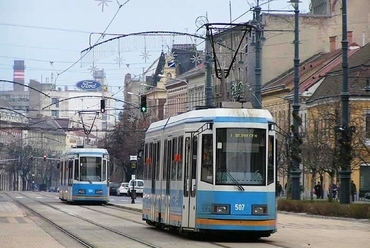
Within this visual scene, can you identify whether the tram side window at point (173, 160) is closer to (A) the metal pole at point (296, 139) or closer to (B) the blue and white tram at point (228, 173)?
(B) the blue and white tram at point (228, 173)

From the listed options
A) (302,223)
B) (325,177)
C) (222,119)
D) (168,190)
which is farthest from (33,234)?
(325,177)

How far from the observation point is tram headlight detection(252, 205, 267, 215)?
27.5 m

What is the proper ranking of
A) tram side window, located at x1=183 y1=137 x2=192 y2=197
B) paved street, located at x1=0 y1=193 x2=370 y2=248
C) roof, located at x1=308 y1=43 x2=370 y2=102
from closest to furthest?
paved street, located at x1=0 y1=193 x2=370 y2=248
tram side window, located at x1=183 y1=137 x2=192 y2=197
roof, located at x1=308 y1=43 x2=370 y2=102

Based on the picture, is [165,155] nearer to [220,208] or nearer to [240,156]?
[240,156]

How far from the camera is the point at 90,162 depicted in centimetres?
5988

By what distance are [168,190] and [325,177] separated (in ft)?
176

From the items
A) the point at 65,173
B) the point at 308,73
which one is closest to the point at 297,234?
the point at 65,173

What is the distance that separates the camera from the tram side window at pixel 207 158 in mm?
27734

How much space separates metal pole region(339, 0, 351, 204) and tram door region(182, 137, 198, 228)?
1534 cm

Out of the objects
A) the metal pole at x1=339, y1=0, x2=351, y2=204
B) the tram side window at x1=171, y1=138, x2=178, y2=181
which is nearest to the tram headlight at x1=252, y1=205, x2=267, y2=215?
the tram side window at x1=171, y1=138, x2=178, y2=181

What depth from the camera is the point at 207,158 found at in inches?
1097

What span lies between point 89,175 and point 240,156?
33125mm

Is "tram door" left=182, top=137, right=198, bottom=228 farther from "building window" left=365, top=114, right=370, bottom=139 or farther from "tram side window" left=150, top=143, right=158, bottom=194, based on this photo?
"building window" left=365, top=114, right=370, bottom=139

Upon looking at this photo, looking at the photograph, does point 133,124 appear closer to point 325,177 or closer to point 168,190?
point 325,177
